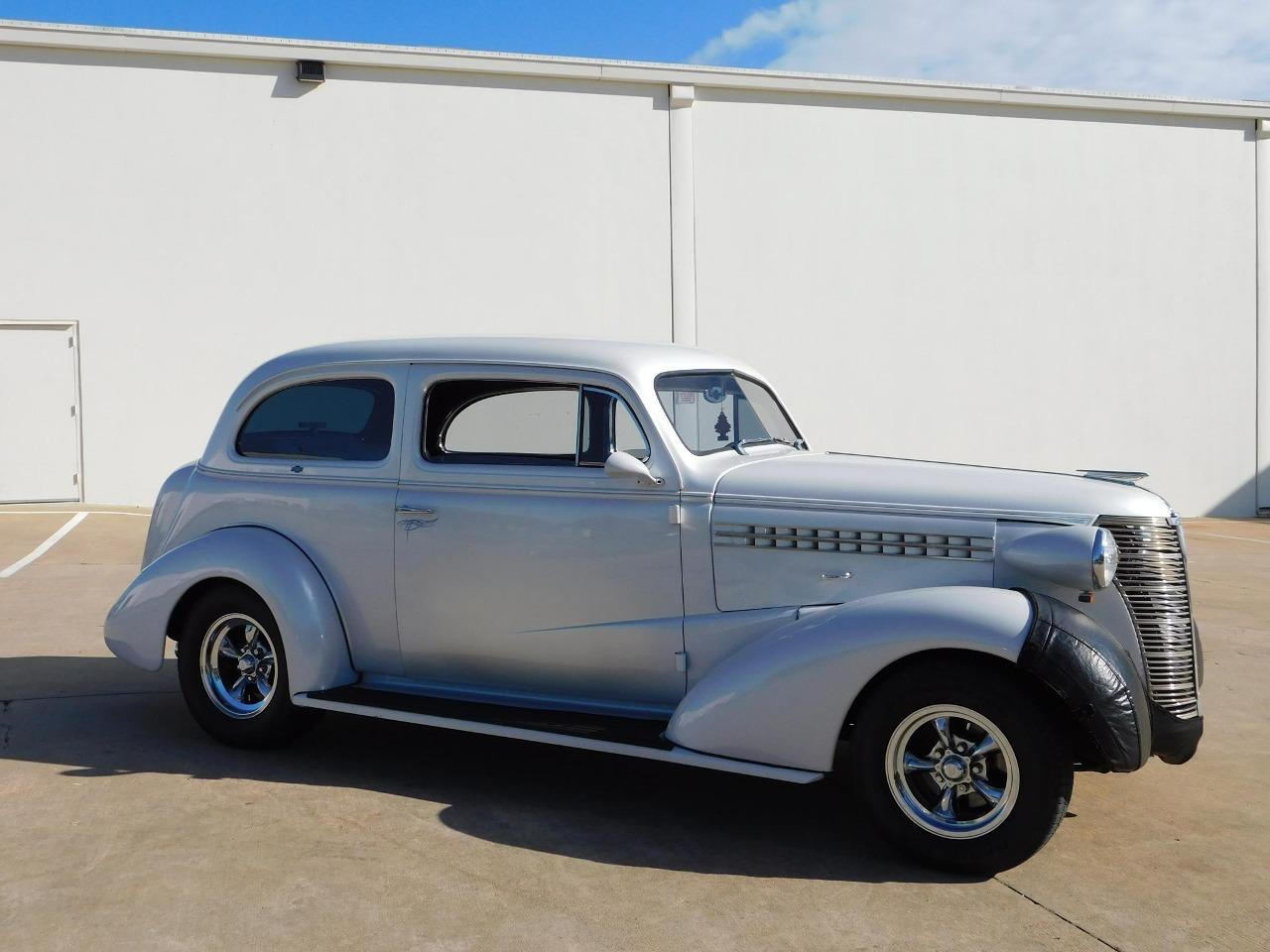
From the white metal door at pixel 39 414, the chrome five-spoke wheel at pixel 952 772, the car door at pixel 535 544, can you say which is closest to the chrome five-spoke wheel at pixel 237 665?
the car door at pixel 535 544

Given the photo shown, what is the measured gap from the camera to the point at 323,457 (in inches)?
216

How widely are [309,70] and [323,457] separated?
442 inches

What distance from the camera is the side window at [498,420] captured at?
5004 mm

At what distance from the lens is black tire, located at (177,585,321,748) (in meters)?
5.31

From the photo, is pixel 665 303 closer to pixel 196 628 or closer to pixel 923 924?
pixel 196 628

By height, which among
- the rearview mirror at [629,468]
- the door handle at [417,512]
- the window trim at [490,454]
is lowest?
the door handle at [417,512]

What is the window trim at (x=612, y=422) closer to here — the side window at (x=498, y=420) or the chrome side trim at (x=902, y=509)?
the side window at (x=498, y=420)

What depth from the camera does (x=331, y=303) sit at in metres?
15.6

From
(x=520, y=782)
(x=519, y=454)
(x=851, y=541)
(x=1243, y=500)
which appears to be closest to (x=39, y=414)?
(x=519, y=454)

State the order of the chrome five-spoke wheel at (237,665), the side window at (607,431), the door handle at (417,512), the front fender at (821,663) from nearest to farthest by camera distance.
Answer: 1. the front fender at (821,663)
2. the side window at (607,431)
3. the door handle at (417,512)
4. the chrome five-spoke wheel at (237,665)

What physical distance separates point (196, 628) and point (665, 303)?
1155cm

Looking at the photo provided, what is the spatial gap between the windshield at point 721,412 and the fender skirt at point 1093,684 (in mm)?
1550

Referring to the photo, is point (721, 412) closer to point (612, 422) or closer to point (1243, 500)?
point (612, 422)

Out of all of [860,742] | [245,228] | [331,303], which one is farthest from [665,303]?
[860,742]
